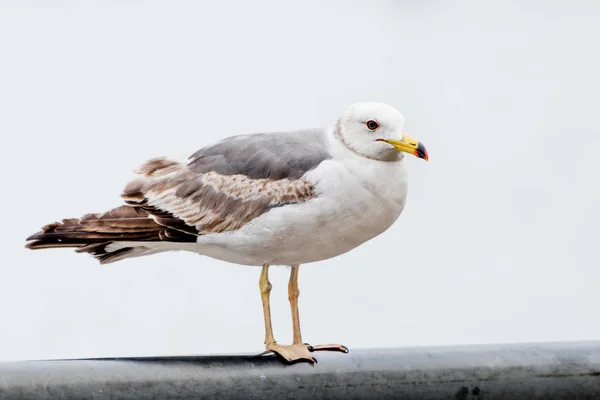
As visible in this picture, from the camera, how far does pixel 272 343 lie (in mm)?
4617

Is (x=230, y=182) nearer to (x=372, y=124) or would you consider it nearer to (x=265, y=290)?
(x=265, y=290)

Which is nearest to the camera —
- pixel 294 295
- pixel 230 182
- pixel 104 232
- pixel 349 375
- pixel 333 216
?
pixel 349 375

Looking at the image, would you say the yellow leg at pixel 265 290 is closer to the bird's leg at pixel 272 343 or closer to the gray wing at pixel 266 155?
the bird's leg at pixel 272 343

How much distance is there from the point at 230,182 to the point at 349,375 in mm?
1342

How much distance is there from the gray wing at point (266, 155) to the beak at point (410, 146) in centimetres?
26

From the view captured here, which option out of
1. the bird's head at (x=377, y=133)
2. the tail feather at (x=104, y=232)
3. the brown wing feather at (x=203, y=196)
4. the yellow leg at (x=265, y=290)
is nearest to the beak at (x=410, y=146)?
the bird's head at (x=377, y=133)

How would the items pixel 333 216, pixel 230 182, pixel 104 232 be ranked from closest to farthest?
pixel 333 216, pixel 104 232, pixel 230 182

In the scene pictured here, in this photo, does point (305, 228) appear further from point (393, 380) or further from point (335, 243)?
point (393, 380)

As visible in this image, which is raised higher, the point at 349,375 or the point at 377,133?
the point at 377,133

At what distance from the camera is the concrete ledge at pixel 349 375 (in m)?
3.55

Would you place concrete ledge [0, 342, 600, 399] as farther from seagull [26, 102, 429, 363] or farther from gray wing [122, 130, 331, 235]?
gray wing [122, 130, 331, 235]

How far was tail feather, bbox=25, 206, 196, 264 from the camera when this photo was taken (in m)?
4.86

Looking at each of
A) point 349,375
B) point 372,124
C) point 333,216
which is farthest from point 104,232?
point 349,375

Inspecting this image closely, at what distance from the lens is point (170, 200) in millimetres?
5016
